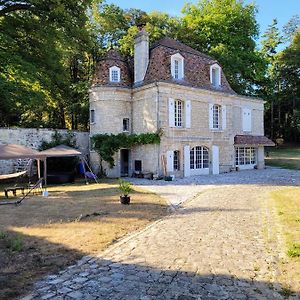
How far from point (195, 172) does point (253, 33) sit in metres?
17.7

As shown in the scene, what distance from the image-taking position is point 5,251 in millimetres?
6113

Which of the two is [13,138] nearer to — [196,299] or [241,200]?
[241,200]

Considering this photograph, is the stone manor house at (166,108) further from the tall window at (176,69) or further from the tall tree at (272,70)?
the tall tree at (272,70)

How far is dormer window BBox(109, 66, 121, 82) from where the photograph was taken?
2281cm

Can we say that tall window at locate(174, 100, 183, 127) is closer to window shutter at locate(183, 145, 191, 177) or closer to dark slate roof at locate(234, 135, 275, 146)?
window shutter at locate(183, 145, 191, 177)

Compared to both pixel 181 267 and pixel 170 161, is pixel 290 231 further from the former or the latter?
pixel 170 161

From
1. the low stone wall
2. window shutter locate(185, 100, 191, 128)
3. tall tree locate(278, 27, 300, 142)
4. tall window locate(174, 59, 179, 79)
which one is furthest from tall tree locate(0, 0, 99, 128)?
tall tree locate(278, 27, 300, 142)

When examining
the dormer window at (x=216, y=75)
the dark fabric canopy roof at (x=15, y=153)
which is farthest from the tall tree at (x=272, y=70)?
the dark fabric canopy roof at (x=15, y=153)

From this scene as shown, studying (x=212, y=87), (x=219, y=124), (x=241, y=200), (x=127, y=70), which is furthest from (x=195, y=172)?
(x=241, y=200)

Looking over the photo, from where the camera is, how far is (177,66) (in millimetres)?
22672

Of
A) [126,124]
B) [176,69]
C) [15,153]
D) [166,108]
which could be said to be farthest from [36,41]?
[15,153]

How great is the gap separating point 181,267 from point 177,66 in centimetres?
1905

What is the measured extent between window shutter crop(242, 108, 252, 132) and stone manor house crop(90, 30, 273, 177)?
2.54 metres

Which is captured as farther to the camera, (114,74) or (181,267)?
(114,74)
